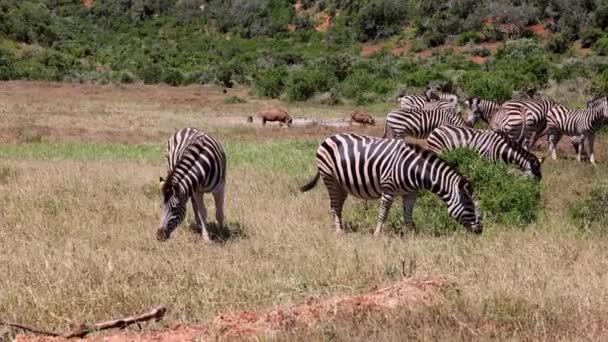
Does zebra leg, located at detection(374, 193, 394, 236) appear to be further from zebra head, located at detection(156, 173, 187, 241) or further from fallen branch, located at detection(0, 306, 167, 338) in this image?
fallen branch, located at detection(0, 306, 167, 338)

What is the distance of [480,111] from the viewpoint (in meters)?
20.5

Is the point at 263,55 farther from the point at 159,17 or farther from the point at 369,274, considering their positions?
the point at 369,274

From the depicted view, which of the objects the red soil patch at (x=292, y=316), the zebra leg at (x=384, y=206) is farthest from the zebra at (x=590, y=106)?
the red soil patch at (x=292, y=316)

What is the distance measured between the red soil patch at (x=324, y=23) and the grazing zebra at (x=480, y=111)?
65870mm

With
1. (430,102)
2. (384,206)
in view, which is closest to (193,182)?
(384,206)

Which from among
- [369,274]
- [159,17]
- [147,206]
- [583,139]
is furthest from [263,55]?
[369,274]

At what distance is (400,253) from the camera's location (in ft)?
25.4

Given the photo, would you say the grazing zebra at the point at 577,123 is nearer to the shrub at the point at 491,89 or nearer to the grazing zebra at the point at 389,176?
the grazing zebra at the point at 389,176

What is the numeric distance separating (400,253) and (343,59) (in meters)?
43.6

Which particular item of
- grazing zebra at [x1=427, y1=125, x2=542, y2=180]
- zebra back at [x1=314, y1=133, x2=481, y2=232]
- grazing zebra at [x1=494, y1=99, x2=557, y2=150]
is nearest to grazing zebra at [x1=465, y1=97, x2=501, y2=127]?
grazing zebra at [x1=494, y1=99, x2=557, y2=150]

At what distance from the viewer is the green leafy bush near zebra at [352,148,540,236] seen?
993 centimetres

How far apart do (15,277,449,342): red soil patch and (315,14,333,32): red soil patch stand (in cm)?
8111

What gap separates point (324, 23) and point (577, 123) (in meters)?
73.0

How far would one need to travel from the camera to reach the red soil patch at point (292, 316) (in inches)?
197
